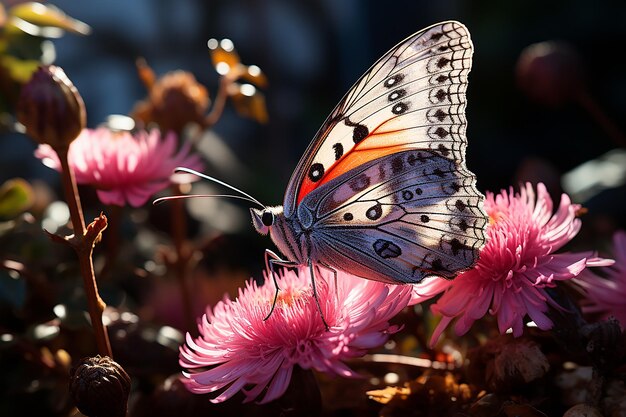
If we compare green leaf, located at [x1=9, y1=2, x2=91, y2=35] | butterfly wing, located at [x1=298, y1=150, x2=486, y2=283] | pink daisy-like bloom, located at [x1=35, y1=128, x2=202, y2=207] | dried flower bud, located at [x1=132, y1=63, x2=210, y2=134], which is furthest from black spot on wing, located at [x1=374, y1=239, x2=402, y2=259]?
green leaf, located at [x1=9, y1=2, x2=91, y2=35]

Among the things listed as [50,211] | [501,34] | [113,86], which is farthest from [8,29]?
[113,86]

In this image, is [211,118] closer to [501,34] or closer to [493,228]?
[493,228]

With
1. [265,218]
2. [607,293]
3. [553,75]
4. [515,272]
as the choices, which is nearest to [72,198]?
[265,218]

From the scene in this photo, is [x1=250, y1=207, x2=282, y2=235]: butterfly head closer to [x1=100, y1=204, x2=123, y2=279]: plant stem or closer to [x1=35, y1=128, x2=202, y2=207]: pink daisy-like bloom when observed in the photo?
[x1=35, y1=128, x2=202, y2=207]: pink daisy-like bloom

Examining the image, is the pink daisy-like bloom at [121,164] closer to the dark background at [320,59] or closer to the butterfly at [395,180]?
the butterfly at [395,180]

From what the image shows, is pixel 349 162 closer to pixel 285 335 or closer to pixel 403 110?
pixel 403 110

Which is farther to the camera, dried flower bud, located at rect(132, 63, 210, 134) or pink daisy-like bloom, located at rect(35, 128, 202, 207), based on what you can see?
dried flower bud, located at rect(132, 63, 210, 134)
